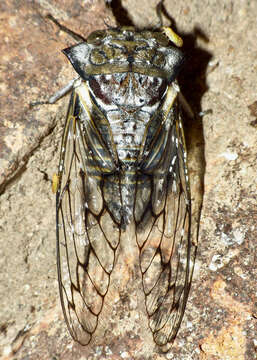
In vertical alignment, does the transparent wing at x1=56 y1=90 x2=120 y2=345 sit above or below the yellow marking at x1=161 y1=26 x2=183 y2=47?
below

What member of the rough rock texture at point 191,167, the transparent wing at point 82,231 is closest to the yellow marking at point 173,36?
the rough rock texture at point 191,167

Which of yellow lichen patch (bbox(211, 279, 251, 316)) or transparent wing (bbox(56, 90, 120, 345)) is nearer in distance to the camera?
yellow lichen patch (bbox(211, 279, 251, 316))

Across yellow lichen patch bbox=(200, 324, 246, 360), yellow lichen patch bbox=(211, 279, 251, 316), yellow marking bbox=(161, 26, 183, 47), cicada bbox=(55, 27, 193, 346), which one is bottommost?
yellow lichen patch bbox=(200, 324, 246, 360)

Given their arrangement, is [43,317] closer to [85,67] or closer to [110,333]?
[110,333]

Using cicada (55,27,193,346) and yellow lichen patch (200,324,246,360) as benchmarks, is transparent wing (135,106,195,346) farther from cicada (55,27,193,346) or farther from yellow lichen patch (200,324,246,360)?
yellow lichen patch (200,324,246,360)

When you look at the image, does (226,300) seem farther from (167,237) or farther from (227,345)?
(167,237)

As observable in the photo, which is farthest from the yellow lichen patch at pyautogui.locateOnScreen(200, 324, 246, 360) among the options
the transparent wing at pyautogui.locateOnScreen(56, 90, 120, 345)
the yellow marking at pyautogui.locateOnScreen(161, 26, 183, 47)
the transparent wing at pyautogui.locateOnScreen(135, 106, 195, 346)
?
the yellow marking at pyautogui.locateOnScreen(161, 26, 183, 47)
